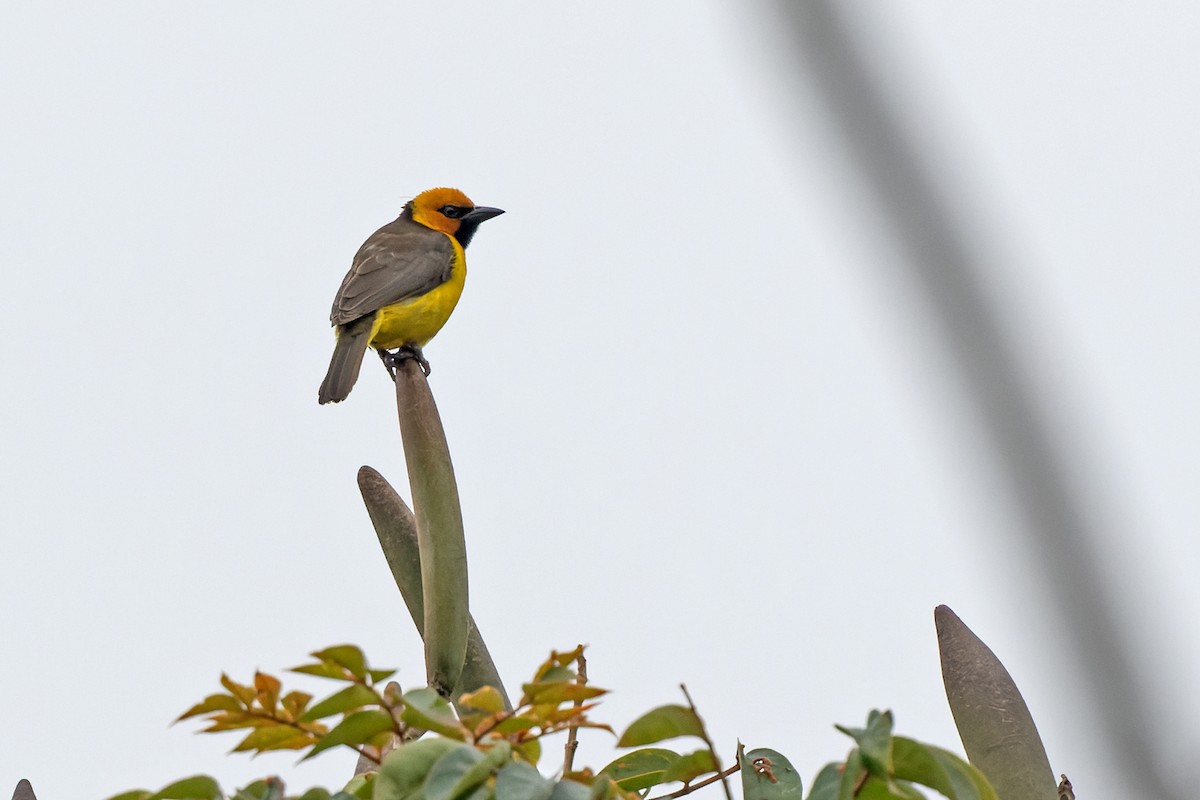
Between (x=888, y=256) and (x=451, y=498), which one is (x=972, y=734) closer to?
(x=451, y=498)

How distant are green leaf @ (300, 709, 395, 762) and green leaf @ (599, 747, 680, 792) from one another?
1.11 ft

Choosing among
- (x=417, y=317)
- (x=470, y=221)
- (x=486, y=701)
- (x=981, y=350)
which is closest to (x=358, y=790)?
(x=486, y=701)

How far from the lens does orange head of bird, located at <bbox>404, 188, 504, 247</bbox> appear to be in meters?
6.51

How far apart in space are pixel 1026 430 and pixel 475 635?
1526 millimetres

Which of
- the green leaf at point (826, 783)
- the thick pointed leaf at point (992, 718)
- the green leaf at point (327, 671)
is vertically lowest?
the thick pointed leaf at point (992, 718)

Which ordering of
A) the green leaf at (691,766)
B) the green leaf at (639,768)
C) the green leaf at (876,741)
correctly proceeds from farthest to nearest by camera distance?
1. the green leaf at (639,768)
2. the green leaf at (691,766)
3. the green leaf at (876,741)

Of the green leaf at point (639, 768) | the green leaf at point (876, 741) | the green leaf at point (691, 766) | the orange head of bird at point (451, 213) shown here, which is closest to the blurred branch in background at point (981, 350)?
the green leaf at point (876, 741)

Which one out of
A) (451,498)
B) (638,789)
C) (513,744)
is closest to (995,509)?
(513,744)

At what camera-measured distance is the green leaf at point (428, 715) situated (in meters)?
1.25

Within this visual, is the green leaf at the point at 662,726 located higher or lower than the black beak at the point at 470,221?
lower

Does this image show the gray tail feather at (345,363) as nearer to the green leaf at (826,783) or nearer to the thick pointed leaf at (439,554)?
the thick pointed leaf at (439,554)

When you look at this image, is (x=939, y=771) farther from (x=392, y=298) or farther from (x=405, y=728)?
(x=392, y=298)

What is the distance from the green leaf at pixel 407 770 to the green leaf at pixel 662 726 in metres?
0.18

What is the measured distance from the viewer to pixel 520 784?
1.15 m
